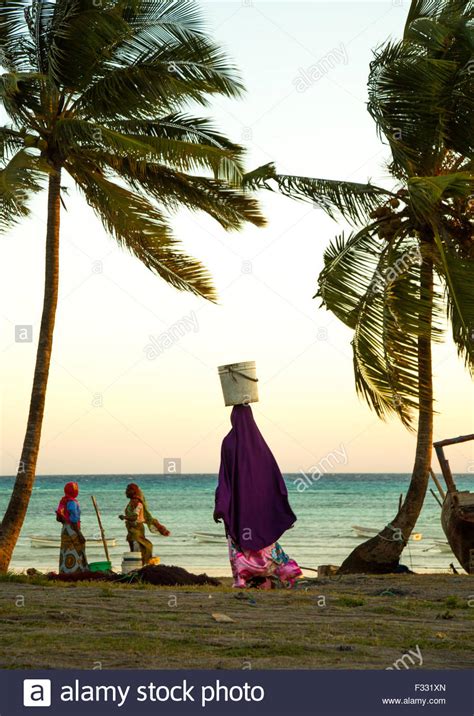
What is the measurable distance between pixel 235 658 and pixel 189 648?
430 mm

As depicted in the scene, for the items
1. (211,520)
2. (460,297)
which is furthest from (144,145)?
(211,520)

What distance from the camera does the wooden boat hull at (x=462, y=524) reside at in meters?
13.6

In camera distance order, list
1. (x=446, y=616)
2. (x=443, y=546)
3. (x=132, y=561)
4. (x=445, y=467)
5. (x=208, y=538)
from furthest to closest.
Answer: (x=208, y=538), (x=443, y=546), (x=445, y=467), (x=132, y=561), (x=446, y=616)

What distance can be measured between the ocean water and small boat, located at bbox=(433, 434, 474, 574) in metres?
2.36

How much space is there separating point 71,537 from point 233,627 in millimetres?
4924

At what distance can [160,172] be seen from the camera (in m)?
15.1

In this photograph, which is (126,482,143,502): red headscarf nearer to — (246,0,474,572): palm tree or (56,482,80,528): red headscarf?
(56,482,80,528): red headscarf

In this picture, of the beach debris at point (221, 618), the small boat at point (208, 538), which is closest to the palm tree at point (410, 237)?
the beach debris at point (221, 618)

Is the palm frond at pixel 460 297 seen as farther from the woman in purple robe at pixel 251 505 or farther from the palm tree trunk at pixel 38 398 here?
the palm tree trunk at pixel 38 398

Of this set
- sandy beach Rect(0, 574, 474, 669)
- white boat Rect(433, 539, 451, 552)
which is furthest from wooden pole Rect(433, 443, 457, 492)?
white boat Rect(433, 539, 451, 552)

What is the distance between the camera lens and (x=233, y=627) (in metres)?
8.04

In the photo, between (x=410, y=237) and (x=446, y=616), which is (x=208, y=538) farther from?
(x=446, y=616)

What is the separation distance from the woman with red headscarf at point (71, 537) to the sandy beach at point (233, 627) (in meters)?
1.43

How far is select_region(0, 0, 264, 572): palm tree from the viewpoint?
13.9 m
